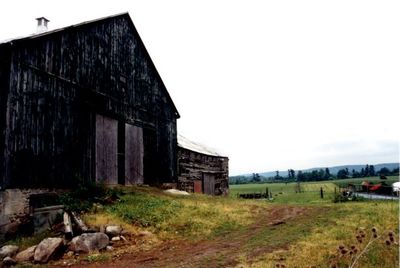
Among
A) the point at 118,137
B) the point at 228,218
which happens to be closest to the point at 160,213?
the point at 228,218

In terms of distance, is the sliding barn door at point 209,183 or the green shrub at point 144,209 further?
the sliding barn door at point 209,183

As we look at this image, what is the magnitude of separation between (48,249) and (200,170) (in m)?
21.4

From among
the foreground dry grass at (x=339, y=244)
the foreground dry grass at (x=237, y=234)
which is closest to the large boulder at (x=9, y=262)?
the foreground dry grass at (x=237, y=234)

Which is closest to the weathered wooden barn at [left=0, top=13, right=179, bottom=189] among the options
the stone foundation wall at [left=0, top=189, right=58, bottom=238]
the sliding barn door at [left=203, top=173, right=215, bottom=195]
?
the stone foundation wall at [left=0, top=189, right=58, bottom=238]

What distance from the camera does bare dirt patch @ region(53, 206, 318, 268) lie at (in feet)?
30.7

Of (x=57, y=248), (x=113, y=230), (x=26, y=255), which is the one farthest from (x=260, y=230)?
(x=26, y=255)

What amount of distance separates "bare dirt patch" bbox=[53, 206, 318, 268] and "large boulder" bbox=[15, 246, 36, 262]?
1790 mm

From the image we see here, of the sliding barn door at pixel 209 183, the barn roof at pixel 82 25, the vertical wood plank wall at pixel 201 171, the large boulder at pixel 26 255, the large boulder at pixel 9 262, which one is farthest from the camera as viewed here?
the sliding barn door at pixel 209 183

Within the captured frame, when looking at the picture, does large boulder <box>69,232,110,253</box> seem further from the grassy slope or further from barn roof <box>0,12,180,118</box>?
barn roof <box>0,12,180,118</box>

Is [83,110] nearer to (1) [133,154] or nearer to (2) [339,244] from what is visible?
(1) [133,154]

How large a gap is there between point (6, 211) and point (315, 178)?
13602 centimetres

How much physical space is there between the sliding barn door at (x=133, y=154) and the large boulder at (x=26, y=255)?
31.7ft

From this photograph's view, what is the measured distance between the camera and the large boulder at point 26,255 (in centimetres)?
1071

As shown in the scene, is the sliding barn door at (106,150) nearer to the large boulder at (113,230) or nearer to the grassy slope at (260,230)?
the grassy slope at (260,230)
